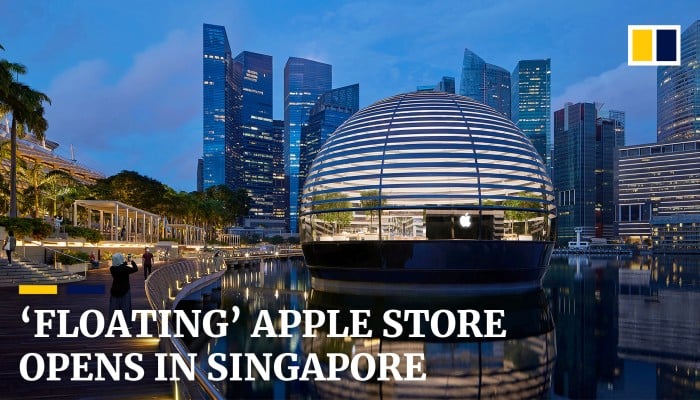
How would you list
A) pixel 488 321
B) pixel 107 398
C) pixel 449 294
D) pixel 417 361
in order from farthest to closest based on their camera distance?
pixel 449 294 → pixel 488 321 → pixel 417 361 → pixel 107 398

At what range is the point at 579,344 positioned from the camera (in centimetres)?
1706

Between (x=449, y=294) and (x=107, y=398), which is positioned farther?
(x=449, y=294)

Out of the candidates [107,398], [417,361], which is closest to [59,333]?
[107,398]

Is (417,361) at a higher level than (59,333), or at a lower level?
lower

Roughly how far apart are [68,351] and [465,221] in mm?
22240

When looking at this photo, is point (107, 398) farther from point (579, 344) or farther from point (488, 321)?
point (488, 321)

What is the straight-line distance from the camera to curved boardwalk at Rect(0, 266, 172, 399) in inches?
299

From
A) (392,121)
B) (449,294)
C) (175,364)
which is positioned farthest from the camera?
(392,121)

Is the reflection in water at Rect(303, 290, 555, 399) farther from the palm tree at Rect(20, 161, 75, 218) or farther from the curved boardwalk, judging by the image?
the palm tree at Rect(20, 161, 75, 218)

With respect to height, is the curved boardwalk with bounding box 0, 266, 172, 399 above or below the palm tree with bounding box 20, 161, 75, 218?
below

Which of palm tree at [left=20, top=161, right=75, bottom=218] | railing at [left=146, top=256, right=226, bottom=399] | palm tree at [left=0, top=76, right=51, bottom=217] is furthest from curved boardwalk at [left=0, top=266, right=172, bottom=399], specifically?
palm tree at [left=20, top=161, right=75, bottom=218]

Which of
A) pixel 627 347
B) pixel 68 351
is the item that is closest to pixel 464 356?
pixel 627 347

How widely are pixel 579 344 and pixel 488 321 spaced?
178 inches

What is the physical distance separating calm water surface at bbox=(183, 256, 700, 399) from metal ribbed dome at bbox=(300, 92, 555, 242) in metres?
4.25
